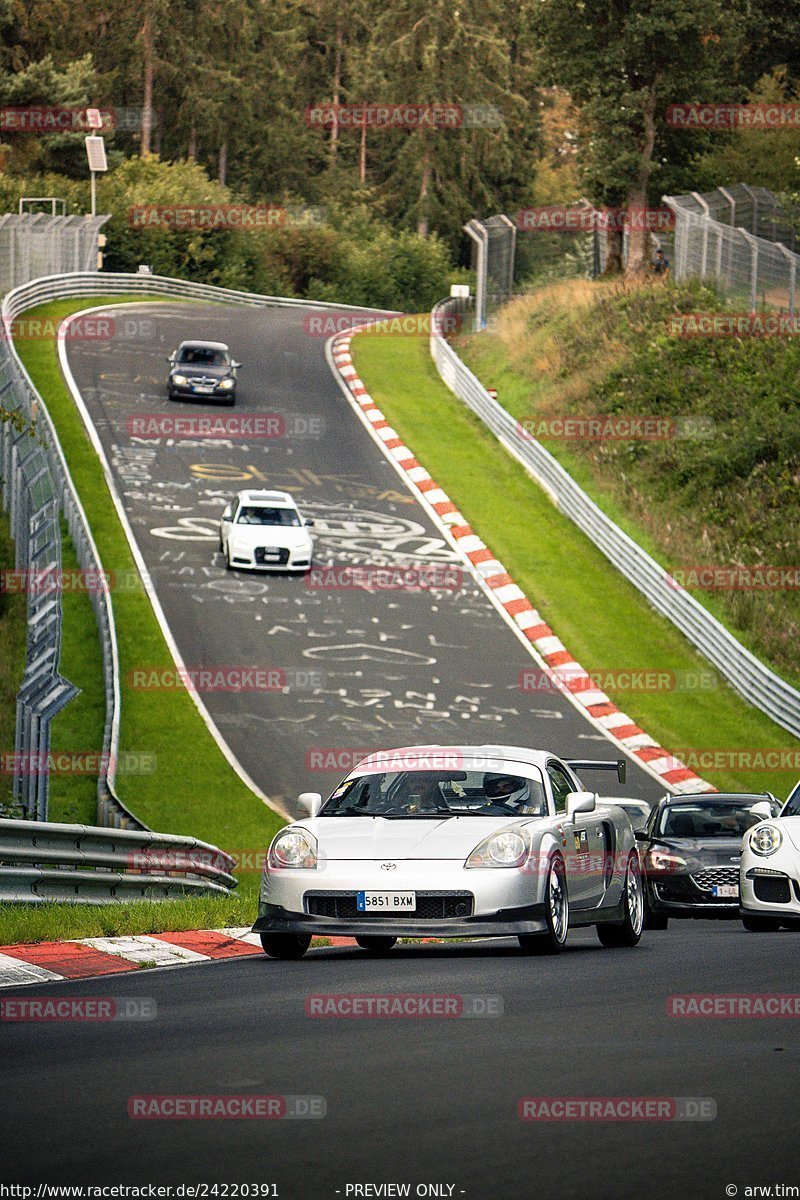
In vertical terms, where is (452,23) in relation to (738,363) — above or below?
above

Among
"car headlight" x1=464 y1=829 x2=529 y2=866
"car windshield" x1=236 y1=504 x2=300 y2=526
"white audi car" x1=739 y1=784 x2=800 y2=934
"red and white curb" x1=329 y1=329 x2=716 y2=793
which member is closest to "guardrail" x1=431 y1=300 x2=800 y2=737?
"red and white curb" x1=329 y1=329 x2=716 y2=793

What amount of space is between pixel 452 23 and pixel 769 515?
70832 millimetres

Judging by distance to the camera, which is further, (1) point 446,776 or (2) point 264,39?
(2) point 264,39

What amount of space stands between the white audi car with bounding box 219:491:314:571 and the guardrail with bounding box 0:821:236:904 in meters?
16.2

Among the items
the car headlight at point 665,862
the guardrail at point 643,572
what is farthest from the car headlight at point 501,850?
the guardrail at point 643,572

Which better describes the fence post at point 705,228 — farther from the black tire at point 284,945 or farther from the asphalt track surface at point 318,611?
the black tire at point 284,945

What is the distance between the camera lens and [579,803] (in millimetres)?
11867

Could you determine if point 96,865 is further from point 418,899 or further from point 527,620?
point 527,620

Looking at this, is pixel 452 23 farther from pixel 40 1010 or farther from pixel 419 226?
pixel 40 1010

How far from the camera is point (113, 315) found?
55656 mm

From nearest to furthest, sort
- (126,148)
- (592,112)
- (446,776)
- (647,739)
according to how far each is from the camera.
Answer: (446,776), (647,739), (592,112), (126,148)

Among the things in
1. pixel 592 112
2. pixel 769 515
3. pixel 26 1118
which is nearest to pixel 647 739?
pixel 769 515

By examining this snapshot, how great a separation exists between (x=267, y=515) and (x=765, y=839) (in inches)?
853

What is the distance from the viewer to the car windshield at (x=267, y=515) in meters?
33.9
